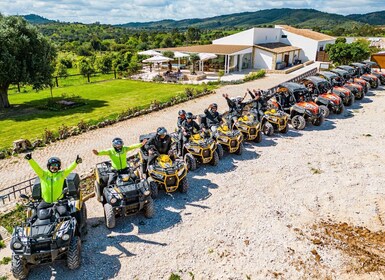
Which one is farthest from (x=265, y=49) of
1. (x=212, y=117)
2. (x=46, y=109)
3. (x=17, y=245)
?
(x=17, y=245)

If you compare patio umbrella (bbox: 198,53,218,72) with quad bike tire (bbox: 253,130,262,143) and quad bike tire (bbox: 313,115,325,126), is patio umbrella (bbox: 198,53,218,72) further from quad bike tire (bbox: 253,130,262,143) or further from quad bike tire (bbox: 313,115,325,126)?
quad bike tire (bbox: 253,130,262,143)

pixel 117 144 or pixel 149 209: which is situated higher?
pixel 117 144

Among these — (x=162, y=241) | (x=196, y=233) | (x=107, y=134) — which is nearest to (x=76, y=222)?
(x=162, y=241)

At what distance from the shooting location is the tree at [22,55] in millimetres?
18203

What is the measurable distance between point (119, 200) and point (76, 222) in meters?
1.13

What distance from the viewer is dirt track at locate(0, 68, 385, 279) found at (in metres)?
6.26

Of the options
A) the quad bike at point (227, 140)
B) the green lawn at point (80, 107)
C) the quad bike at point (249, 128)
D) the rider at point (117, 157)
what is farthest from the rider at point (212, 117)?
the green lawn at point (80, 107)

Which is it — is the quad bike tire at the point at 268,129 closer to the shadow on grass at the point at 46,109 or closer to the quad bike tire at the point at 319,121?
the quad bike tire at the point at 319,121

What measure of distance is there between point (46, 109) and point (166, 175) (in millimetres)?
14358

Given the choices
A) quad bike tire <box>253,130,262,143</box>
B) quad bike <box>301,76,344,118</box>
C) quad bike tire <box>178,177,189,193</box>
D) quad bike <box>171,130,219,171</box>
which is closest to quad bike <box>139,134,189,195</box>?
quad bike tire <box>178,177,189,193</box>

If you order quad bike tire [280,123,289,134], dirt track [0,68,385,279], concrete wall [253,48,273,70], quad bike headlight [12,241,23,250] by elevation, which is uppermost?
concrete wall [253,48,273,70]

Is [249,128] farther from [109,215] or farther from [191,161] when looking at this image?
[109,215]

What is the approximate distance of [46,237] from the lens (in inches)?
221

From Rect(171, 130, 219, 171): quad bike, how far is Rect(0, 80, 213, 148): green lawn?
25.3 ft
